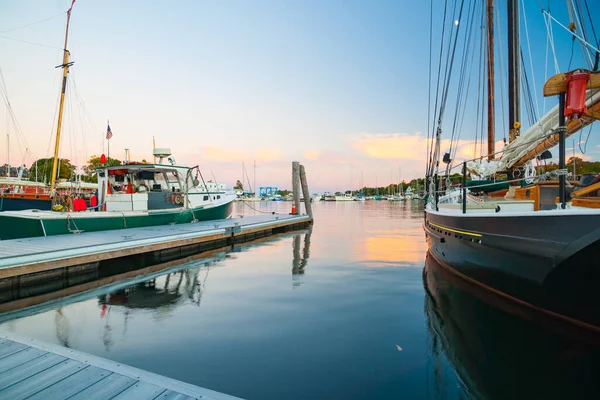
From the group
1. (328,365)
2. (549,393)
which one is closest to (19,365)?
(328,365)

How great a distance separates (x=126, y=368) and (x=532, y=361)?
5.00 meters

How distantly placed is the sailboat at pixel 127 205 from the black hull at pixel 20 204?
22.2 ft

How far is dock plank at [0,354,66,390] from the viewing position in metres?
3.26

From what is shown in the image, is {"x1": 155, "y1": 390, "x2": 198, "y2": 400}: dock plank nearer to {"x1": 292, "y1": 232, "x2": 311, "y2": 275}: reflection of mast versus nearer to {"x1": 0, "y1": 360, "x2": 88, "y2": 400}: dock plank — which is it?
{"x1": 0, "y1": 360, "x2": 88, "y2": 400}: dock plank

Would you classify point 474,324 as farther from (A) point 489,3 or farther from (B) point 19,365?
(A) point 489,3

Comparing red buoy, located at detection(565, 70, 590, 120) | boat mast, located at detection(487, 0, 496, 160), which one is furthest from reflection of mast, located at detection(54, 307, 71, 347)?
boat mast, located at detection(487, 0, 496, 160)

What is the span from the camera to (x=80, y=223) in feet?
41.5

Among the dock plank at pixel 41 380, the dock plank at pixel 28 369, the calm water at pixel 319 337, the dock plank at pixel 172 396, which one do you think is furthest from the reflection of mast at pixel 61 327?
the dock plank at pixel 172 396

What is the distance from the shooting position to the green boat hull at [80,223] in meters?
11.5

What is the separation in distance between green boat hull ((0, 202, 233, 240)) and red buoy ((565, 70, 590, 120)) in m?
14.1

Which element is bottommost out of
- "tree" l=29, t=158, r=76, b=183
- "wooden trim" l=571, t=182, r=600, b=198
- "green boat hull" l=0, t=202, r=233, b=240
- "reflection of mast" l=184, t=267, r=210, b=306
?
"reflection of mast" l=184, t=267, r=210, b=306

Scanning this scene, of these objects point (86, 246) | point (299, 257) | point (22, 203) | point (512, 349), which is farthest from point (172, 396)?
point (22, 203)

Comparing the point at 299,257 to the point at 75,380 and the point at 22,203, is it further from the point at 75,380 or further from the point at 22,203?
the point at 22,203

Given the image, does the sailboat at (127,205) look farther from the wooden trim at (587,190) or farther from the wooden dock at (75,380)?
the wooden trim at (587,190)
